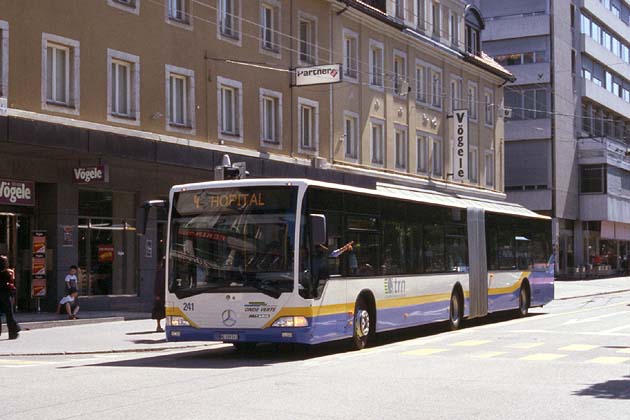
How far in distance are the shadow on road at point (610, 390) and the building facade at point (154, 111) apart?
14.2 meters

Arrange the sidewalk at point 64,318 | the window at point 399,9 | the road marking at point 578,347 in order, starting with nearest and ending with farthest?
1. the road marking at point 578,347
2. the sidewalk at point 64,318
3. the window at point 399,9

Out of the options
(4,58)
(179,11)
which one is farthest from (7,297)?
(179,11)

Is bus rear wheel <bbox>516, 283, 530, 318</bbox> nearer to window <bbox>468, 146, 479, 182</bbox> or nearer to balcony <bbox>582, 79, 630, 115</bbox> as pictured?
window <bbox>468, 146, 479, 182</bbox>

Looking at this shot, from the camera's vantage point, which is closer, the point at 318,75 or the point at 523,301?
the point at 523,301

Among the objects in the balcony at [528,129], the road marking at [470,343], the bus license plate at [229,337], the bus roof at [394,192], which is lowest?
the road marking at [470,343]

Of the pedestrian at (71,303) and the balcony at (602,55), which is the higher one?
the balcony at (602,55)

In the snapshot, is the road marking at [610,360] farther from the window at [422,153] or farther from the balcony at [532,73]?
the balcony at [532,73]

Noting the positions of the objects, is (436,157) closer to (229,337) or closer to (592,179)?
(592,179)

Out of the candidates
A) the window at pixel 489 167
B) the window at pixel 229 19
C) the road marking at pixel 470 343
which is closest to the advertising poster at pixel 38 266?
the window at pixel 229 19

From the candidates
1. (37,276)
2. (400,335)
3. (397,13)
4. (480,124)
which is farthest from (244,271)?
(480,124)

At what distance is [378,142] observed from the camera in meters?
41.4

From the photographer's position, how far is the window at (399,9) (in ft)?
141

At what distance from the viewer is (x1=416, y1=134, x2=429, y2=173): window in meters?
44.8

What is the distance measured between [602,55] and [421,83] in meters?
32.6
